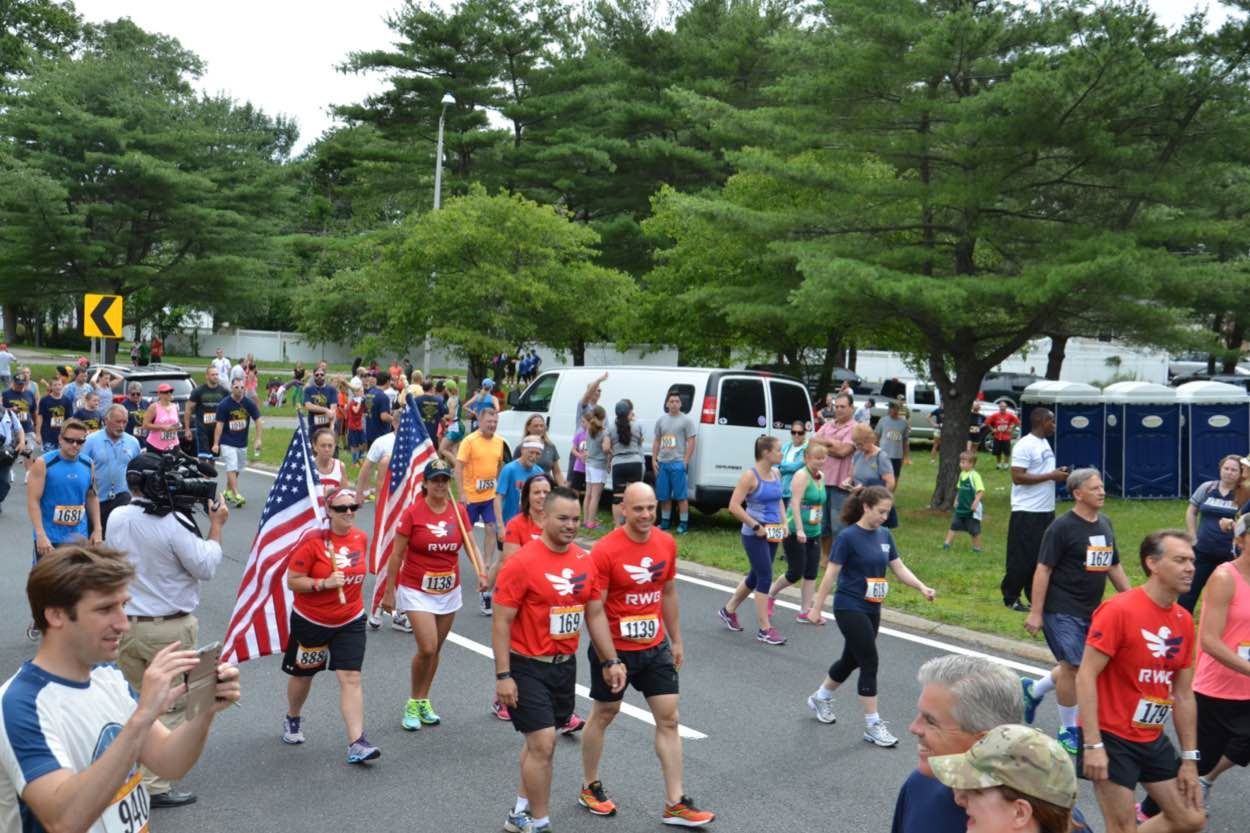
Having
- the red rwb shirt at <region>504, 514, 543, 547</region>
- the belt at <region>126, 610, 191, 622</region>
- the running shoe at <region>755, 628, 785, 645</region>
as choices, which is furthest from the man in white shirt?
the belt at <region>126, 610, 191, 622</region>

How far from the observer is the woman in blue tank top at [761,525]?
34.7ft

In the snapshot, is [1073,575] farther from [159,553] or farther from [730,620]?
[159,553]

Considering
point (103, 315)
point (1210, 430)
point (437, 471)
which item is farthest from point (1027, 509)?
point (103, 315)

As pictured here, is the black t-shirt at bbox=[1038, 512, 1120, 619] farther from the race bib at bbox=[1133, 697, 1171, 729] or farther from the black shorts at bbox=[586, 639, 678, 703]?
the black shorts at bbox=[586, 639, 678, 703]

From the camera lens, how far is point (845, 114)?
1872 centimetres

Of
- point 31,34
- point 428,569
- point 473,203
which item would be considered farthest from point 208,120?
point 428,569

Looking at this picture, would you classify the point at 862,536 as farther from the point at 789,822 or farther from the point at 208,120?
the point at 208,120

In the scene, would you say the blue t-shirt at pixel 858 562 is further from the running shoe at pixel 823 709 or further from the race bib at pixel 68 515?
the race bib at pixel 68 515

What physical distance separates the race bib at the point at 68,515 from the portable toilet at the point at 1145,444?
1807 cm

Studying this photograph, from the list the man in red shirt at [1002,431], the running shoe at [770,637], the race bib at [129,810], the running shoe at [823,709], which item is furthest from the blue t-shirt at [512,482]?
the man in red shirt at [1002,431]

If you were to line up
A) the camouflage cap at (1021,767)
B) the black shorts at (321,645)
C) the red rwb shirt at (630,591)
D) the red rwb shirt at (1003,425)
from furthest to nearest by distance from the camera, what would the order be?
the red rwb shirt at (1003,425) → the black shorts at (321,645) → the red rwb shirt at (630,591) → the camouflage cap at (1021,767)

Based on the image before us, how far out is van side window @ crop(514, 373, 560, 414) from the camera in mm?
18844

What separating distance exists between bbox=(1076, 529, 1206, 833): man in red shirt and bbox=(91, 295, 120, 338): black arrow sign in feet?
60.8

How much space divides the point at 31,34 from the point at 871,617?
6212cm
